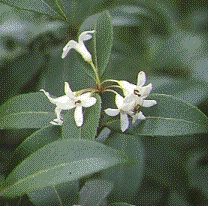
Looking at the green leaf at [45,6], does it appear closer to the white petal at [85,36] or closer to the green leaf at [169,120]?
the white petal at [85,36]

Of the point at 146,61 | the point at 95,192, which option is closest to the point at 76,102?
the point at 95,192

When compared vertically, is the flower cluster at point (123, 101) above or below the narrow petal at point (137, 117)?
above

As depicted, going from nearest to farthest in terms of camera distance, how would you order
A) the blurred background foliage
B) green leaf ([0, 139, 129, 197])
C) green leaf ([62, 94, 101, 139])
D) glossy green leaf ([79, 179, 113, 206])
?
green leaf ([0, 139, 129, 197]) → green leaf ([62, 94, 101, 139]) → glossy green leaf ([79, 179, 113, 206]) → the blurred background foliage

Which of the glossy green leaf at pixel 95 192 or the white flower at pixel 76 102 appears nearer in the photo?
the white flower at pixel 76 102

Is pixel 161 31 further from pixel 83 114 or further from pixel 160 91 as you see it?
pixel 83 114

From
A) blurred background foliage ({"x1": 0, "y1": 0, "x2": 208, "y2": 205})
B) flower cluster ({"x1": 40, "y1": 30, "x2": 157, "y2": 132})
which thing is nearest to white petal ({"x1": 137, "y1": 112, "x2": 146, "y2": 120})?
flower cluster ({"x1": 40, "y1": 30, "x2": 157, "y2": 132})

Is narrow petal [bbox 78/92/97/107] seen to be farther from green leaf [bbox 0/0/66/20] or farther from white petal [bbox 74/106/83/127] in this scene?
green leaf [bbox 0/0/66/20]

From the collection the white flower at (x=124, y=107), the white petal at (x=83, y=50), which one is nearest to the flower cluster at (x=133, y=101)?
the white flower at (x=124, y=107)
